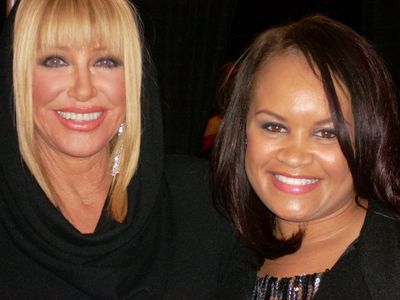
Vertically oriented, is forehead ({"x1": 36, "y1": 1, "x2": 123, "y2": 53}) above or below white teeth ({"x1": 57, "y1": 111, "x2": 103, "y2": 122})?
above

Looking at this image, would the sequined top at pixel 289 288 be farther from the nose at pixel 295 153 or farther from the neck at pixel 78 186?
the neck at pixel 78 186

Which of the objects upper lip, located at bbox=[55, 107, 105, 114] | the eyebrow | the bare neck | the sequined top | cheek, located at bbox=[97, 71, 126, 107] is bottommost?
the sequined top

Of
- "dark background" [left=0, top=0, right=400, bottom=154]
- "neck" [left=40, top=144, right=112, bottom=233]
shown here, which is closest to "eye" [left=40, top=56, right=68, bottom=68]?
"neck" [left=40, top=144, right=112, bottom=233]

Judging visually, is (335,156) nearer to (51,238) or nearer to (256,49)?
(256,49)

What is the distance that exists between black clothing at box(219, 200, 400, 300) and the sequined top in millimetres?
44

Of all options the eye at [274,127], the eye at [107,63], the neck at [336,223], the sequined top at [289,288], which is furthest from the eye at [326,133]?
the eye at [107,63]

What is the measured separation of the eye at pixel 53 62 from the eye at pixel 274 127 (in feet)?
2.27

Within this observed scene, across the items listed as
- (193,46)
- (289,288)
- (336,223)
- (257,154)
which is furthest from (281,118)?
(193,46)

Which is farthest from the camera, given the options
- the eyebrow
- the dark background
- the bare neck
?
the dark background

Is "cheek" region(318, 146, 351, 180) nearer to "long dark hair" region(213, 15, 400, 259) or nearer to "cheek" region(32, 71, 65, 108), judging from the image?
"long dark hair" region(213, 15, 400, 259)

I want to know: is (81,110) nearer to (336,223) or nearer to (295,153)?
(295,153)

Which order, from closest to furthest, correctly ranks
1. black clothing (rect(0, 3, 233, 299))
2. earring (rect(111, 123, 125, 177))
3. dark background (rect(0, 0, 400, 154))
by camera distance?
black clothing (rect(0, 3, 233, 299))
earring (rect(111, 123, 125, 177))
dark background (rect(0, 0, 400, 154))

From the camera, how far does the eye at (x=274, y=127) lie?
5.61 feet

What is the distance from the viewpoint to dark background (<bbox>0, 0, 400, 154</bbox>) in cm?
385
